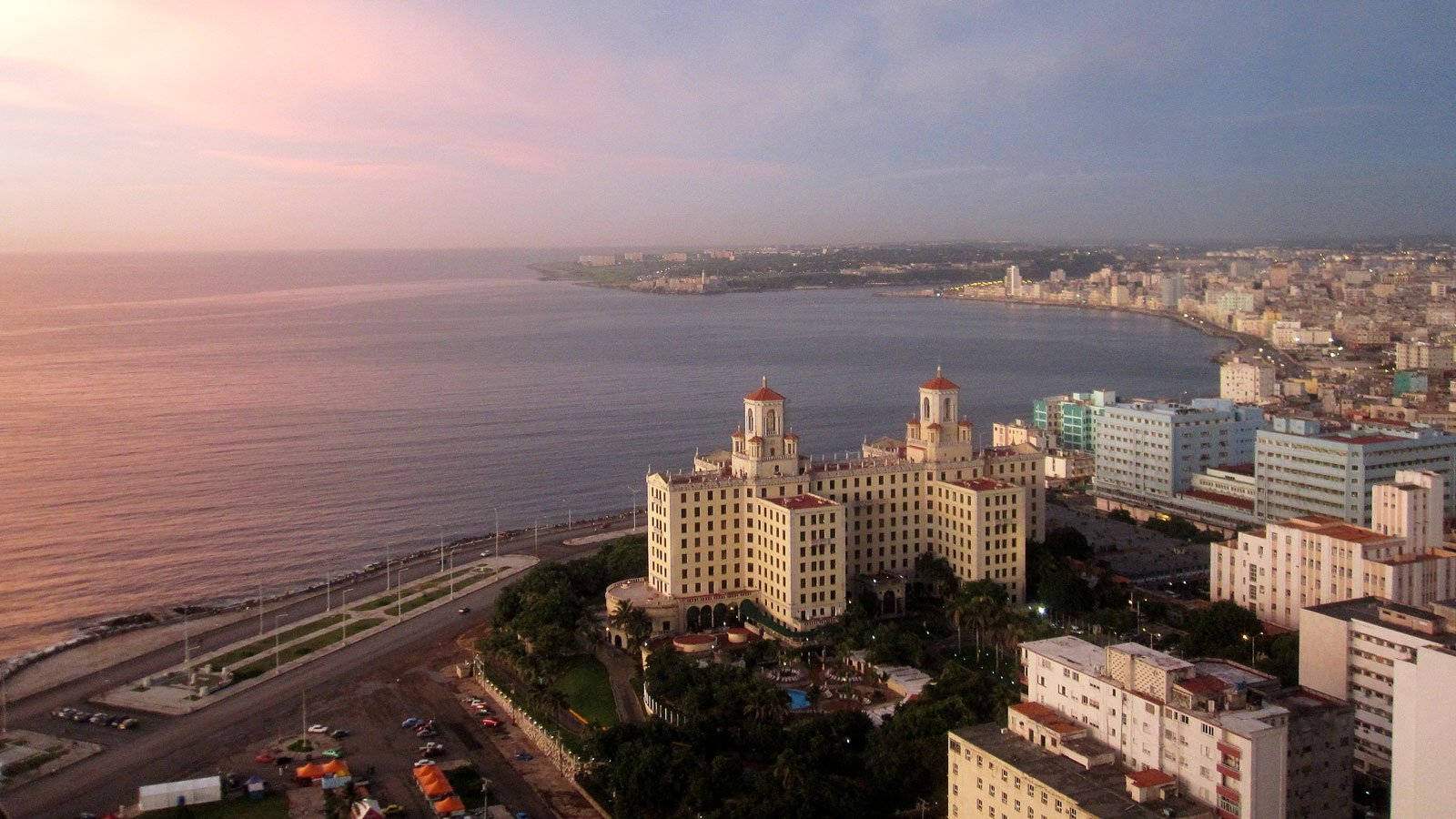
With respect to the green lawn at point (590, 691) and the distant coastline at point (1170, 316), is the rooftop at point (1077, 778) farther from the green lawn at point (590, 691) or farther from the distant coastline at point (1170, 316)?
the distant coastline at point (1170, 316)

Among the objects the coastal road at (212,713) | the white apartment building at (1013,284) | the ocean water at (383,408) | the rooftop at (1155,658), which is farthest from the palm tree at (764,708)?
the white apartment building at (1013,284)

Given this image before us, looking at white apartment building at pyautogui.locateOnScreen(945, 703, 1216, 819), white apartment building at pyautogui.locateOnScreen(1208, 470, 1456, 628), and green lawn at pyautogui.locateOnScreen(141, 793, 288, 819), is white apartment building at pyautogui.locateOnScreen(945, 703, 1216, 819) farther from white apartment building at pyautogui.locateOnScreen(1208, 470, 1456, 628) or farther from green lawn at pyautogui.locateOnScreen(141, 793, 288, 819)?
green lawn at pyautogui.locateOnScreen(141, 793, 288, 819)

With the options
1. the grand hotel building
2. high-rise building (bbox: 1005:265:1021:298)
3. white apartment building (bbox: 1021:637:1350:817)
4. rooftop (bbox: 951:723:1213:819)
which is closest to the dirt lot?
the grand hotel building

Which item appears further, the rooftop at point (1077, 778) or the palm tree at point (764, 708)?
the palm tree at point (764, 708)

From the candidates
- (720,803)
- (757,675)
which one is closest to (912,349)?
(757,675)

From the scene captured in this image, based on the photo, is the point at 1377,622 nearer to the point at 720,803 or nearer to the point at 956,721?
the point at 956,721
